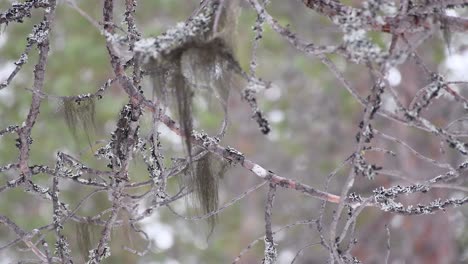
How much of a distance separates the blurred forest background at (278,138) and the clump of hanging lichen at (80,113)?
2.83 metres

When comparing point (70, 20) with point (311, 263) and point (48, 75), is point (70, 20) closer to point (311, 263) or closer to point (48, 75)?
point (48, 75)

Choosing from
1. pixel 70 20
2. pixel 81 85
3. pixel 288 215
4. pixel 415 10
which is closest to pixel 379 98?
pixel 415 10

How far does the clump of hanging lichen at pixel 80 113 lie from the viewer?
1631 mm

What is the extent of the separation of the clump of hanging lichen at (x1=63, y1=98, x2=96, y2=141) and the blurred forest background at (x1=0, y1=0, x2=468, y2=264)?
2825mm

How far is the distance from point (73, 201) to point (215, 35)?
472 cm

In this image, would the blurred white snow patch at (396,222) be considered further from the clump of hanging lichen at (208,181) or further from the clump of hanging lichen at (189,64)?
the clump of hanging lichen at (189,64)

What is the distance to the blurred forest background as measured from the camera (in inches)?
208

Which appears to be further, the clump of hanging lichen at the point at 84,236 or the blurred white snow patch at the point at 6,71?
the blurred white snow patch at the point at 6,71

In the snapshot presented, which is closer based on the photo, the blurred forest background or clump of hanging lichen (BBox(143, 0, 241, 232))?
clump of hanging lichen (BBox(143, 0, 241, 232))

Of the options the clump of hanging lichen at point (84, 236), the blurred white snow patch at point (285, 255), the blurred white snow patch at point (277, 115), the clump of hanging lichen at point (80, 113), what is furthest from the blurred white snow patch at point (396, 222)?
the clump of hanging lichen at point (80, 113)

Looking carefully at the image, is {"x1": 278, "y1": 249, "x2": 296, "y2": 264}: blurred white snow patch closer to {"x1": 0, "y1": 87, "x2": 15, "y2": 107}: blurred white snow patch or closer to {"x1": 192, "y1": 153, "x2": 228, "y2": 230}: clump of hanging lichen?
{"x1": 0, "y1": 87, "x2": 15, "y2": 107}: blurred white snow patch

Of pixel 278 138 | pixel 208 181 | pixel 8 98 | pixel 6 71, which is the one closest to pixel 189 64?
pixel 208 181

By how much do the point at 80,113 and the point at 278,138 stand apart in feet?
17.1

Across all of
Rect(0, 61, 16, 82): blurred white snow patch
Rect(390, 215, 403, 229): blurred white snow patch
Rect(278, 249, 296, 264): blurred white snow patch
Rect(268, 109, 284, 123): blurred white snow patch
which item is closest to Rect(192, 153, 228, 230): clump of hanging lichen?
Rect(0, 61, 16, 82): blurred white snow patch
